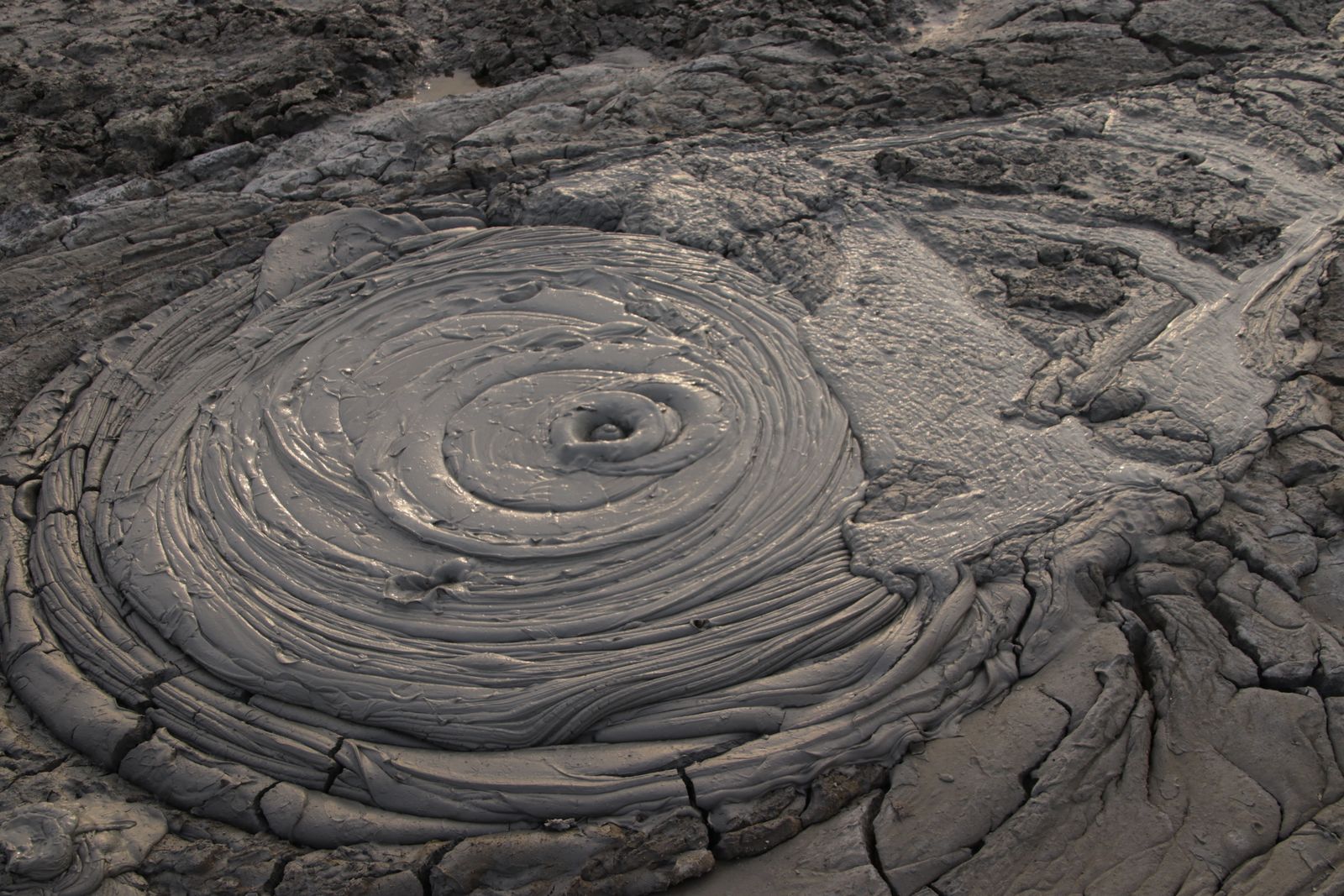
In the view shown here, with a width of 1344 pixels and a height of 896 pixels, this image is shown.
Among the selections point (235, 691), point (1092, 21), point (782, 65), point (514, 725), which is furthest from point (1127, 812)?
point (1092, 21)

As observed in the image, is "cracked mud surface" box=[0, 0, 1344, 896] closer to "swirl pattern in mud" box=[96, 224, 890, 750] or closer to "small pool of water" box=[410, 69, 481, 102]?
"swirl pattern in mud" box=[96, 224, 890, 750]

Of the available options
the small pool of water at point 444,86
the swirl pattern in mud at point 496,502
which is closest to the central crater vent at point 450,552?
the swirl pattern in mud at point 496,502

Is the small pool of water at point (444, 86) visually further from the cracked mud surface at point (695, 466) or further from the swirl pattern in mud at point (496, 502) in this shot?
the swirl pattern in mud at point (496, 502)

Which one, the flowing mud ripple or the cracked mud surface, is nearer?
the cracked mud surface

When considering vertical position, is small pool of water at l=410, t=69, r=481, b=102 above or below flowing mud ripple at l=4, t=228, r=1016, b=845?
above

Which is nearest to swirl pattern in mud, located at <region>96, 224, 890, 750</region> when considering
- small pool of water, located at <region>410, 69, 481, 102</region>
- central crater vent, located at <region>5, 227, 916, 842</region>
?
central crater vent, located at <region>5, 227, 916, 842</region>

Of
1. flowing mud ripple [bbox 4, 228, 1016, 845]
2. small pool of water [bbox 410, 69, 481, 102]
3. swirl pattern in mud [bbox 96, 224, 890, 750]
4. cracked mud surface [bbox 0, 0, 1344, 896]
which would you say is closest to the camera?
cracked mud surface [bbox 0, 0, 1344, 896]
